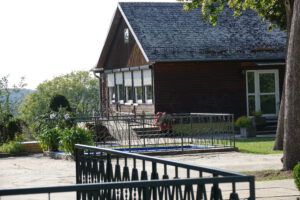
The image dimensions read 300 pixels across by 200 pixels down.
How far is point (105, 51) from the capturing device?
38875mm

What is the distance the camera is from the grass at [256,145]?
21094 mm

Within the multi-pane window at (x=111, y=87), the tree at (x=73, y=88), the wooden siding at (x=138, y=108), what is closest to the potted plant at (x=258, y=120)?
the wooden siding at (x=138, y=108)

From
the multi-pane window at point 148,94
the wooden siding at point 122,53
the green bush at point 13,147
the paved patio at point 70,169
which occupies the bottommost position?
the paved patio at point 70,169

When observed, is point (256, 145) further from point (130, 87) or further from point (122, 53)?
point (122, 53)

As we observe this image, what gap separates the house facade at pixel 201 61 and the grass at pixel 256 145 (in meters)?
5.21

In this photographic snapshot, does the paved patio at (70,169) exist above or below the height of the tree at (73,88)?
below

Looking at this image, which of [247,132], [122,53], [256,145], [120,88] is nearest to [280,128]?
[256,145]

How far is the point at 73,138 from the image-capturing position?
20.2 meters

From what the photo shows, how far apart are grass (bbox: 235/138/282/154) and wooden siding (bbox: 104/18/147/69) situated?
8.12 metres

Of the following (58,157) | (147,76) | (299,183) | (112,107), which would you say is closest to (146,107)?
(147,76)

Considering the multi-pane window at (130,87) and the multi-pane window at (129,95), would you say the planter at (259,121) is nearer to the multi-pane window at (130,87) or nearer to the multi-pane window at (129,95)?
the multi-pane window at (130,87)

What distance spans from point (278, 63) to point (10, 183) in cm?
1993

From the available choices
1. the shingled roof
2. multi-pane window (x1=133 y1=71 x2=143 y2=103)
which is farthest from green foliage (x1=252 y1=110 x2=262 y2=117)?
multi-pane window (x1=133 y1=71 x2=143 y2=103)

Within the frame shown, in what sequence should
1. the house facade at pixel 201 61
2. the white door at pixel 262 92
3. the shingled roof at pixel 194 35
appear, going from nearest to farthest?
1. the shingled roof at pixel 194 35
2. the house facade at pixel 201 61
3. the white door at pixel 262 92
